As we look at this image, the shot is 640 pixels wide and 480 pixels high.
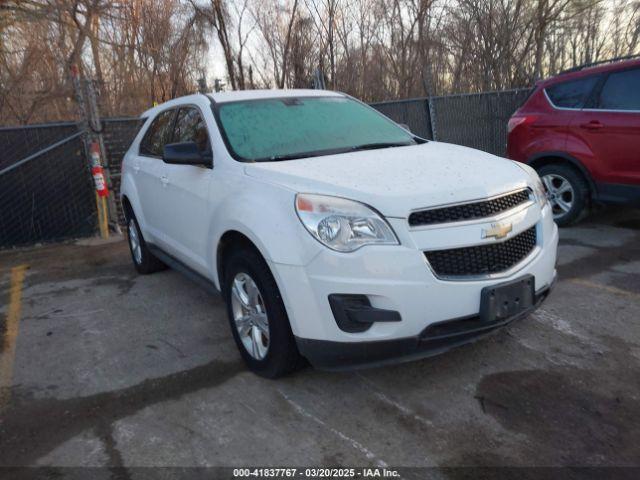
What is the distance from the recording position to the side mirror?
3.65m

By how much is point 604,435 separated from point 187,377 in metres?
2.30

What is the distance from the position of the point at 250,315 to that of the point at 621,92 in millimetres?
4790

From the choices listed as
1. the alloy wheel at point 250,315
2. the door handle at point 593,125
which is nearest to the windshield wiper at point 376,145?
the alloy wheel at point 250,315

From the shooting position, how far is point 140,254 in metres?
5.64

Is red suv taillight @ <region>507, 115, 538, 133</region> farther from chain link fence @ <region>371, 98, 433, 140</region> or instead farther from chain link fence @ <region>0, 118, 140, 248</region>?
chain link fence @ <region>0, 118, 140, 248</region>

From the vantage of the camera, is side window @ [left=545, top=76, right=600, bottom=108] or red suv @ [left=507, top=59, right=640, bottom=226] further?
side window @ [left=545, top=76, right=600, bottom=108]

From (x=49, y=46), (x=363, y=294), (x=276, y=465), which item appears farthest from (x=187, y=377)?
(x=49, y=46)

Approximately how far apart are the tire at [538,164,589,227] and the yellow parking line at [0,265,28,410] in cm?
562

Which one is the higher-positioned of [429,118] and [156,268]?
[429,118]

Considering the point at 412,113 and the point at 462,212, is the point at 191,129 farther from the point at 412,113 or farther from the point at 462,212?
the point at 412,113

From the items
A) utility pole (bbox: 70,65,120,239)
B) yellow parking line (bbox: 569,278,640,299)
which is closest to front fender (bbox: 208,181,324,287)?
yellow parking line (bbox: 569,278,640,299)

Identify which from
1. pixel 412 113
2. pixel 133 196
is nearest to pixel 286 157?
pixel 133 196

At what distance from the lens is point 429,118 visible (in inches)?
431

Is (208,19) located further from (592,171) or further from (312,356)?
(312,356)
